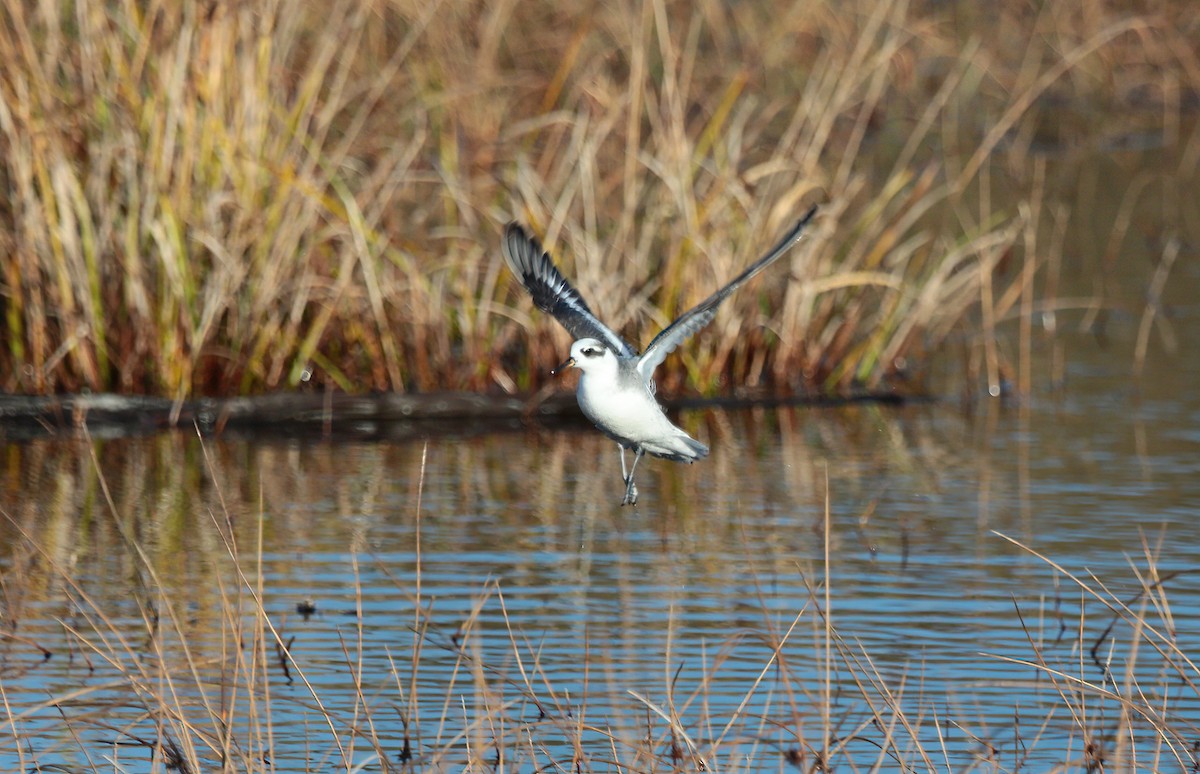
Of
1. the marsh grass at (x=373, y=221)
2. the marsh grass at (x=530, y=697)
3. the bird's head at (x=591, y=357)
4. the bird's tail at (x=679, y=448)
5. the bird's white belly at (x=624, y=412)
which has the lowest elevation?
the marsh grass at (x=530, y=697)

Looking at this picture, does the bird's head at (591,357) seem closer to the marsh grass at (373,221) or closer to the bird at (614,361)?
the bird at (614,361)

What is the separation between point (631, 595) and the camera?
7.41 metres

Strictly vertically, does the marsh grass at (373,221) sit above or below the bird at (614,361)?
above

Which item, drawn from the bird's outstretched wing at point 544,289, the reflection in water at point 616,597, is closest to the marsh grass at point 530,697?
the reflection in water at point 616,597

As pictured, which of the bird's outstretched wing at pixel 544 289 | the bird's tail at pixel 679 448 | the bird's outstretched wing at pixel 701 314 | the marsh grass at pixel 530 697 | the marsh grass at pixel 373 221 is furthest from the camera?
the marsh grass at pixel 373 221

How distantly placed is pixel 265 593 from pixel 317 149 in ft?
10.7

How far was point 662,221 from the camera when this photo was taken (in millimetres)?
11367

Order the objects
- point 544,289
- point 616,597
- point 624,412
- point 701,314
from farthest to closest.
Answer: point 616,597 → point 544,289 → point 624,412 → point 701,314

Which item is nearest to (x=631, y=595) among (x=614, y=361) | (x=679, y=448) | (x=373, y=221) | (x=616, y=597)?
(x=616, y=597)

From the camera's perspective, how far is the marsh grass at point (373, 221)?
388 inches

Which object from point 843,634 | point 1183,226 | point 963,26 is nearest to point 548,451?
point 843,634

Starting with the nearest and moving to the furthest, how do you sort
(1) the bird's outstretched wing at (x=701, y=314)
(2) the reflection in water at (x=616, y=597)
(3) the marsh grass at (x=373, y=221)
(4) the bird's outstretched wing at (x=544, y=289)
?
1. (2) the reflection in water at (x=616, y=597)
2. (1) the bird's outstretched wing at (x=701, y=314)
3. (4) the bird's outstretched wing at (x=544, y=289)
4. (3) the marsh grass at (x=373, y=221)

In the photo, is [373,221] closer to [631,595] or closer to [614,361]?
[631,595]

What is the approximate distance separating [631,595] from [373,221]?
11.4 ft
